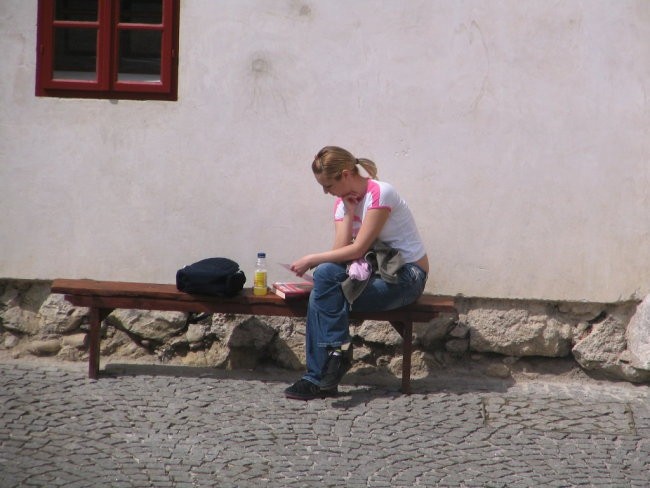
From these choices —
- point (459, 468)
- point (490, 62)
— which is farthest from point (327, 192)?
point (459, 468)

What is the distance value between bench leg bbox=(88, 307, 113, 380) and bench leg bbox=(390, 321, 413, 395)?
172 cm

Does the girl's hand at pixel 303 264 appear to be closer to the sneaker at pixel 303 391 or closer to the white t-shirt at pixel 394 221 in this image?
the white t-shirt at pixel 394 221

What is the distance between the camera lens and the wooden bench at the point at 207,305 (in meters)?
6.04

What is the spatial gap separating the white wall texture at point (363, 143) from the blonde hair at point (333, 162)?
0.50m

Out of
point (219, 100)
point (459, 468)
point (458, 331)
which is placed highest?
A: point (219, 100)

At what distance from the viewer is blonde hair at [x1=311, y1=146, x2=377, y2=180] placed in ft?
19.2

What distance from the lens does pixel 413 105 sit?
251 inches

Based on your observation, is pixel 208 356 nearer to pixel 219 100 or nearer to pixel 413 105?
pixel 219 100

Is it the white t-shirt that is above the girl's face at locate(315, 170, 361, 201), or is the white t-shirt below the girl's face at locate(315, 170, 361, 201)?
below

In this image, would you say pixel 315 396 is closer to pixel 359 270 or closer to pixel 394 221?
pixel 359 270

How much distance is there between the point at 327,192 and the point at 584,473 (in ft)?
6.92

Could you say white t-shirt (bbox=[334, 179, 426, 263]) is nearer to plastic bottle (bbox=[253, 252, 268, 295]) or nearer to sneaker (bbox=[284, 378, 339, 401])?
plastic bottle (bbox=[253, 252, 268, 295])

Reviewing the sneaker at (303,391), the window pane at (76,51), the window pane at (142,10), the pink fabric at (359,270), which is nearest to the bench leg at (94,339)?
the sneaker at (303,391)

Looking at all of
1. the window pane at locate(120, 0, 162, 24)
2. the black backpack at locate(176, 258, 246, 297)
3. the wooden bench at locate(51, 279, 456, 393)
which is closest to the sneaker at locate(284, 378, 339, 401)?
the wooden bench at locate(51, 279, 456, 393)
